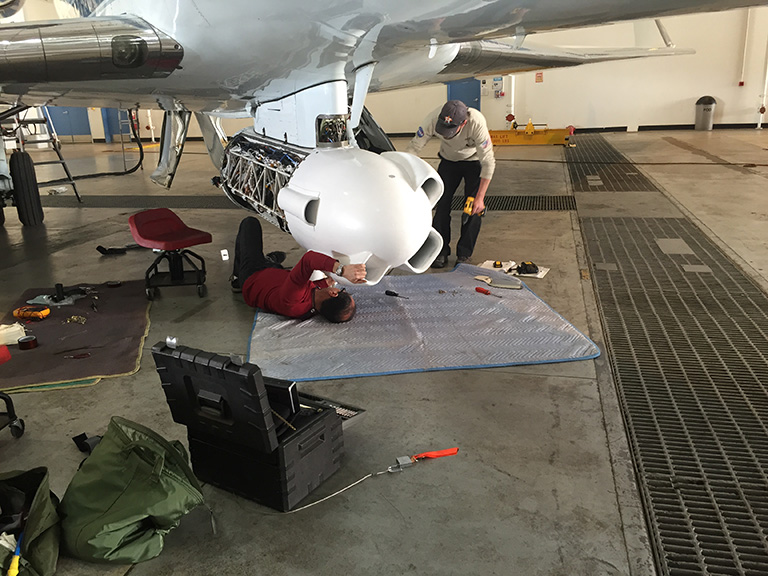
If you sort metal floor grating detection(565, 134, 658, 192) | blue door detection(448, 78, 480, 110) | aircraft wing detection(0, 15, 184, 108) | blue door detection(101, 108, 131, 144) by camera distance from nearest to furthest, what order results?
aircraft wing detection(0, 15, 184, 108), metal floor grating detection(565, 134, 658, 192), blue door detection(448, 78, 480, 110), blue door detection(101, 108, 131, 144)

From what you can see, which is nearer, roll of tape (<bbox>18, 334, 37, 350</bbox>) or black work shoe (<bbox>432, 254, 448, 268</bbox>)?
roll of tape (<bbox>18, 334, 37, 350</bbox>)

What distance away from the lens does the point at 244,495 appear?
255 cm

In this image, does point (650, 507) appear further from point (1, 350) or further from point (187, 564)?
point (1, 350)

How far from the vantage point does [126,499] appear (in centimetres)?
221

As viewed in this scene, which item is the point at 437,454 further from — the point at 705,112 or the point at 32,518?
the point at 705,112

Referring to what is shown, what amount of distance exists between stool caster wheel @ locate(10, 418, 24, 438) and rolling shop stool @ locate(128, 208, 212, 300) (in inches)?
82.7

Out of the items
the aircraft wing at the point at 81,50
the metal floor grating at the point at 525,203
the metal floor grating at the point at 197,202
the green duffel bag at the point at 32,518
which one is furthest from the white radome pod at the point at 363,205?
the metal floor grating at the point at 197,202

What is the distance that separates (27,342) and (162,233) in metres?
1.49

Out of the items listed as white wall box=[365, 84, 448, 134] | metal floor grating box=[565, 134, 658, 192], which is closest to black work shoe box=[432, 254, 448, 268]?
metal floor grating box=[565, 134, 658, 192]

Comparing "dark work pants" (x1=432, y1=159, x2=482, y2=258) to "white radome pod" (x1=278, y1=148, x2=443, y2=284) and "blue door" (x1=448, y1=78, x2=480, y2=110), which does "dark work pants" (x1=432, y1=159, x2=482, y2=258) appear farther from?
"blue door" (x1=448, y1=78, x2=480, y2=110)

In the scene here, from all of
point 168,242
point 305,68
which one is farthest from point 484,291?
point 168,242

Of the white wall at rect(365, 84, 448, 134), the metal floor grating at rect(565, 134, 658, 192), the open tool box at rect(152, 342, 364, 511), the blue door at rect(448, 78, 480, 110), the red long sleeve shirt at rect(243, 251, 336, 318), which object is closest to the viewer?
the open tool box at rect(152, 342, 364, 511)

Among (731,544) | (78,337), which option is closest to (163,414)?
(78,337)

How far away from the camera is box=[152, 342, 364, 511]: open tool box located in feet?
7.54
